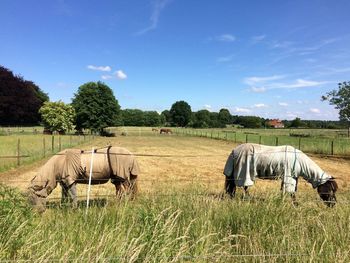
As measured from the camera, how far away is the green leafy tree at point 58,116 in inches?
2730

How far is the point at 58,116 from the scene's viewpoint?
69.3 m

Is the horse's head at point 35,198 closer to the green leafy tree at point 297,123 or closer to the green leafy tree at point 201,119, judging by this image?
the green leafy tree at point 297,123

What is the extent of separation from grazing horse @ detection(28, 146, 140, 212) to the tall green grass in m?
2.68

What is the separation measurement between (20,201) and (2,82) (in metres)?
68.4

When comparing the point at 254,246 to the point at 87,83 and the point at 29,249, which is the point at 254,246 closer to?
the point at 29,249

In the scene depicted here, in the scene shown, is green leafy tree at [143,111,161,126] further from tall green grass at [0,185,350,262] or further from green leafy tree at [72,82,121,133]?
tall green grass at [0,185,350,262]

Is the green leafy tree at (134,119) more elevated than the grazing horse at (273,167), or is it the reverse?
the green leafy tree at (134,119)

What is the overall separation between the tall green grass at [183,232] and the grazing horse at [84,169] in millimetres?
2682

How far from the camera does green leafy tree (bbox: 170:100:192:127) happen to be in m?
148

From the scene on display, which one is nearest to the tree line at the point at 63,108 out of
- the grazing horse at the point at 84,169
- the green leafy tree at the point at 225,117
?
the grazing horse at the point at 84,169

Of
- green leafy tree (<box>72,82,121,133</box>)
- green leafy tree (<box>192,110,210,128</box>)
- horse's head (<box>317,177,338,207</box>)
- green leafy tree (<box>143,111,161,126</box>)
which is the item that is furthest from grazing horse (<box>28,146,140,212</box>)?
green leafy tree (<box>143,111,161,126</box>)

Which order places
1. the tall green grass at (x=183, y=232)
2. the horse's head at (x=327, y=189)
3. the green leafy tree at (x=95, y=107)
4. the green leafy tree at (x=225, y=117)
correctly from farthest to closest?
the green leafy tree at (x=225, y=117) → the green leafy tree at (x=95, y=107) → the horse's head at (x=327, y=189) → the tall green grass at (x=183, y=232)

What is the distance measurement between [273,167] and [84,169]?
4525 millimetres

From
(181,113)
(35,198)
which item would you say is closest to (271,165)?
(35,198)
